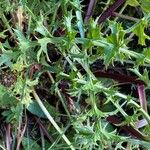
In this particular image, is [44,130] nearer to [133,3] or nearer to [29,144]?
[29,144]

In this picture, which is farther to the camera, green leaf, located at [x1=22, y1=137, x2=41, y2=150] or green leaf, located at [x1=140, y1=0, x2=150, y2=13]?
green leaf, located at [x1=22, y1=137, x2=41, y2=150]

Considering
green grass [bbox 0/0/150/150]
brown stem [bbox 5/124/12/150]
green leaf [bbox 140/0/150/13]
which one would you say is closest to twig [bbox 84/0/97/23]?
green grass [bbox 0/0/150/150]

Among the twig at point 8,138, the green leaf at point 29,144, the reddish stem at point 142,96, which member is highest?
the reddish stem at point 142,96

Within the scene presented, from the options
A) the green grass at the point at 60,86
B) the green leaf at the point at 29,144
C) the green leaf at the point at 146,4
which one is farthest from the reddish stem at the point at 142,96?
the green leaf at the point at 29,144

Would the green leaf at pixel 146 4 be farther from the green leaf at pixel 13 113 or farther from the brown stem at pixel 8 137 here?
the brown stem at pixel 8 137

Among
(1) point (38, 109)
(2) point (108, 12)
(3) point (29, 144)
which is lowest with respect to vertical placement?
(3) point (29, 144)

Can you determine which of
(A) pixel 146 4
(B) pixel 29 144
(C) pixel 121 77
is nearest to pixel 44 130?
(B) pixel 29 144

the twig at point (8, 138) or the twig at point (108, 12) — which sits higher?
the twig at point (108, 12)

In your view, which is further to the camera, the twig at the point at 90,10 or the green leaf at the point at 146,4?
the twig at the point at 90,10

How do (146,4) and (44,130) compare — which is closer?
(146,4)

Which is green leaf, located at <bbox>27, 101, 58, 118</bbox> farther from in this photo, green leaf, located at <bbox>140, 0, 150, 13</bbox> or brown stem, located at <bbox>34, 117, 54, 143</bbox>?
green leaf, located at <bbox>140, 0, 150, 13</bbox>

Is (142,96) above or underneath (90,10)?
underneath
